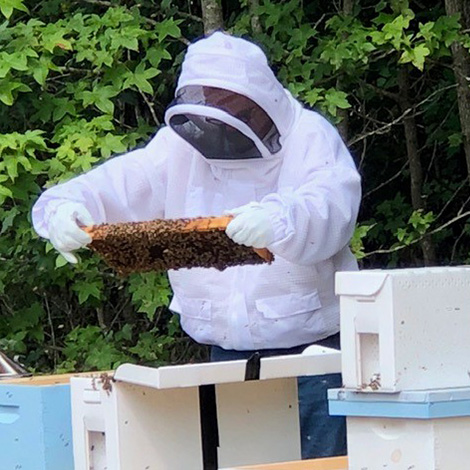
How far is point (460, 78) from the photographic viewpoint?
489 centimetres

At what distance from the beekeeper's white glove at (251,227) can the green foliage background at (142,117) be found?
168 cm

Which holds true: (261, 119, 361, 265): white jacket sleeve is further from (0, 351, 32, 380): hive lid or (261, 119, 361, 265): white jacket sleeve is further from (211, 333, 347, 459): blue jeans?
(0, 351, 32, 380): hive lid

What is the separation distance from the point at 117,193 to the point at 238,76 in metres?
0.45

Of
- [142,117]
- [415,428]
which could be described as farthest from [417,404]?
[142,117]

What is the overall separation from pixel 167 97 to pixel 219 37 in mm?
2228

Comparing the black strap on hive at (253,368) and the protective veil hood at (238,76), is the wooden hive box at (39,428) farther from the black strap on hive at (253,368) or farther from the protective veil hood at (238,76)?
the protective veil hood at (238,76)

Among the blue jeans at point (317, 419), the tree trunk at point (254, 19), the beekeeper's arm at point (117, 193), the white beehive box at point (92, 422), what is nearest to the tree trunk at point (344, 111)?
the tree trunk at point (254, 19)

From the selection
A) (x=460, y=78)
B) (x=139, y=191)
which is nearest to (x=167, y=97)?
(x=460, y=78)

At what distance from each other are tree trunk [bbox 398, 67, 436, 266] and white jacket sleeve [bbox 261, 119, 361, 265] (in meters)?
2.50

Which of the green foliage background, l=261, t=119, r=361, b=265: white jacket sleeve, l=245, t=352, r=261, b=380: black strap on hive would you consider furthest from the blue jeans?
the green foliage background

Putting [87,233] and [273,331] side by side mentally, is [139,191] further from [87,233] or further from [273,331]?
[273,331]

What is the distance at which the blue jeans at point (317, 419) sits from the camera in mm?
2809

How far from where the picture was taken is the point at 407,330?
1936 millimetres

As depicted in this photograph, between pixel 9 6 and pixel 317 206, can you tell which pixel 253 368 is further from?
pixel 9 6
